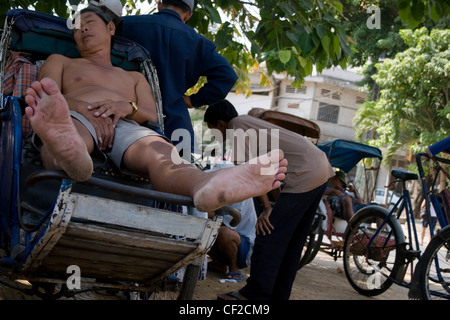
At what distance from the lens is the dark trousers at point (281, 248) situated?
3949mm

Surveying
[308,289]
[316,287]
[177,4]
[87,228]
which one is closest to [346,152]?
[316,287]

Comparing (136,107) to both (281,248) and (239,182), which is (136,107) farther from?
(281,248)

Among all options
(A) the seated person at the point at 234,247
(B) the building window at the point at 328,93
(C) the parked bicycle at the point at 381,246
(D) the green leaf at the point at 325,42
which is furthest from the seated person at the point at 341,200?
(B) the building window at the point at 328,93

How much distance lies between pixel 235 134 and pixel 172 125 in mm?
463

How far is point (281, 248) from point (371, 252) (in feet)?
6.31

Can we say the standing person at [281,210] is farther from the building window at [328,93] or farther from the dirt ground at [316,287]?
the building window at [328,93]

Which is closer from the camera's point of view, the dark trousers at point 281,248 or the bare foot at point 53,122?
the bare foot at point 53,122

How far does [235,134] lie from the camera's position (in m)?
4.10

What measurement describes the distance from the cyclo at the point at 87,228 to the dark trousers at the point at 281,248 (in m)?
0.91

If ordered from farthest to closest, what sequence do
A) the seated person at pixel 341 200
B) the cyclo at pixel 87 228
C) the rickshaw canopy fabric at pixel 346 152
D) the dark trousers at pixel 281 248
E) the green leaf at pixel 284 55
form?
the rickshaw canopy fabric at pixel 346 152 < the seated person at pixel 341 200 < the green leaf at pixel 284 55 < the dark trousers at pixel 281 248 < the cyclo at pixel 87 228

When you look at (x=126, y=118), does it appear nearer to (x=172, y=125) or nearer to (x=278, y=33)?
(x=172, y=125)

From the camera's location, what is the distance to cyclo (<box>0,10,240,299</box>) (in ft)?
7.55

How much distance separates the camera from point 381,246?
5.52 meters

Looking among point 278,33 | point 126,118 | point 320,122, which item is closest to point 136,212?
point 126,118
